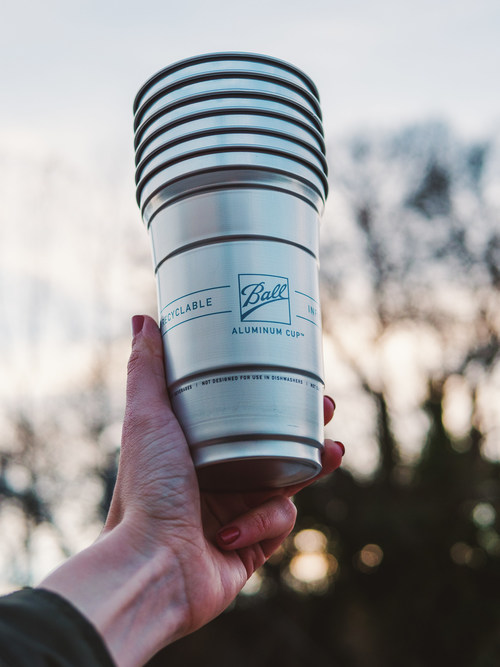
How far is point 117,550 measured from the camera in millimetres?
1716

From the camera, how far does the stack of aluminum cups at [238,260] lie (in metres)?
1.66

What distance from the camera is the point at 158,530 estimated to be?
1819mm

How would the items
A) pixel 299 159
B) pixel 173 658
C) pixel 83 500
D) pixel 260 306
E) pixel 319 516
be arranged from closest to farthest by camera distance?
pixel 260 306 → pixel 299 159 → pixel 173 658 → pixel 319 516 → pixel 83 500

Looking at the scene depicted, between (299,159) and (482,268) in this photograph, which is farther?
(482,268)

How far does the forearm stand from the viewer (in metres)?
1.52

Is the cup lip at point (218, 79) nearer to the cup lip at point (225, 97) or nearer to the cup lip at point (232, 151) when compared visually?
the cup lip at point (225, 97)

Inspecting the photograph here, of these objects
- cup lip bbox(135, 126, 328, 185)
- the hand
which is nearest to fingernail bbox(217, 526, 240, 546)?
the hand

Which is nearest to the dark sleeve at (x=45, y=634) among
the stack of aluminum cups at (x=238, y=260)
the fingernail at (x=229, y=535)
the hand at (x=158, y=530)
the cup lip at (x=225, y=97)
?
the hand at (x=158, y=530)

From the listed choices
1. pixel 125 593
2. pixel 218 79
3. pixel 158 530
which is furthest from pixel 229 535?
pixel 218 79

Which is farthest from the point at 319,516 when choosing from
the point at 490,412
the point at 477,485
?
the point at 490,412

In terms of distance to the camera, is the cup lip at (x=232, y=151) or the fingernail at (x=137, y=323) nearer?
the cup lip at (x=232, y=151)

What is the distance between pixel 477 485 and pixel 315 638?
197 inches

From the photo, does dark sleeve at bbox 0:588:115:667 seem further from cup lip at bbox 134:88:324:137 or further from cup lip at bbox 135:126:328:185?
cup lip at bbox 134:88:324:137

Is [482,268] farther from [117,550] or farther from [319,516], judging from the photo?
[117,550]
